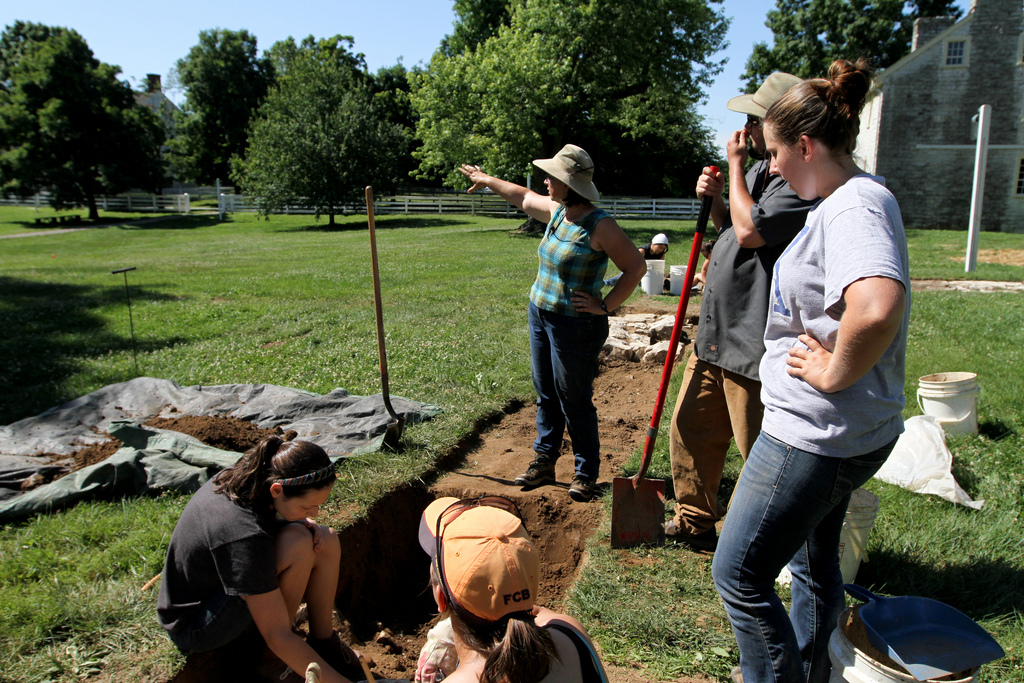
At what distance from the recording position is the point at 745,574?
1995mm

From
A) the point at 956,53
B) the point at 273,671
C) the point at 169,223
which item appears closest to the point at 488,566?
the point at 273,671

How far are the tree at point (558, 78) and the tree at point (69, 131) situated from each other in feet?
60.6

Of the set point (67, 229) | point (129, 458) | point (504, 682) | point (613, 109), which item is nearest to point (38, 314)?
point (129, 458)

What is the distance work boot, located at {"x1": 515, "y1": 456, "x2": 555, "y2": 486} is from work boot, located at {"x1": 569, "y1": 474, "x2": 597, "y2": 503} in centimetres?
19

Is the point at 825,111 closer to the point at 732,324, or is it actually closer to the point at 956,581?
the point at 732,324

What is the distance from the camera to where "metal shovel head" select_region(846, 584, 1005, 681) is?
1.95m

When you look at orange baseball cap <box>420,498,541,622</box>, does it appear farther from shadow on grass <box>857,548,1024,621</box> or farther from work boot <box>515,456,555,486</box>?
work boot <box>515,456,555,486</box>

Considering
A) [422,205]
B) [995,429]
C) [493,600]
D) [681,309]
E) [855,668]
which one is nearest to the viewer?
[493,600]

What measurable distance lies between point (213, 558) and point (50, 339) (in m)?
6.94

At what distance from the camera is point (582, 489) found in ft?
13.2

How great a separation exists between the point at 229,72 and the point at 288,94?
2162 centimetres

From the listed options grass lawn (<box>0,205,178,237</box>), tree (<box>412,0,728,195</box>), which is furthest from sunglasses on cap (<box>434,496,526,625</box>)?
grass lawn (<box>0,205,178,237</box>)

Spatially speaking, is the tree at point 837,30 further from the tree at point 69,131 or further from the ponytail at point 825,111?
the ponytail at point 825,111

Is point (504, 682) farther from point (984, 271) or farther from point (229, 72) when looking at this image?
point (229, 72)
